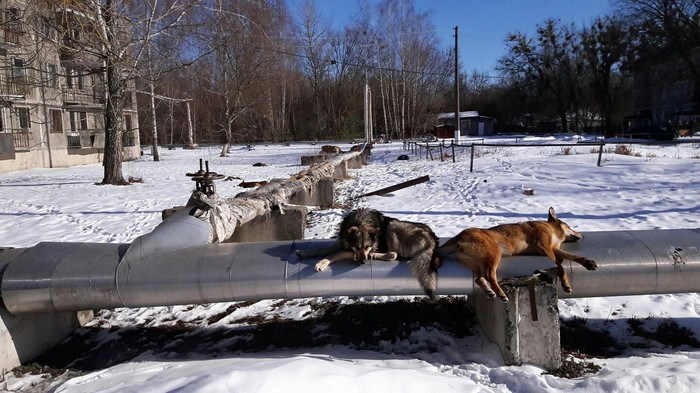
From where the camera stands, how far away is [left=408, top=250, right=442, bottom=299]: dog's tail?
4066 mm

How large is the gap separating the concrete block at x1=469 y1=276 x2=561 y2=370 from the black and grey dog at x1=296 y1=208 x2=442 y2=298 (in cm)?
64

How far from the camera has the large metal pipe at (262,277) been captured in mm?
4145

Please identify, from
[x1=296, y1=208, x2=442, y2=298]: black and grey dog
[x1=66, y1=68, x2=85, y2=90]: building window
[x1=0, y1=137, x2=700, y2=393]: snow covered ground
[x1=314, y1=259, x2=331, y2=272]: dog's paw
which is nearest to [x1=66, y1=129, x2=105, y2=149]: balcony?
[x1=66, y1=68, x2=85, y2=90]: building window

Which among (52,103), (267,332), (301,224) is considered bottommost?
(267,332)

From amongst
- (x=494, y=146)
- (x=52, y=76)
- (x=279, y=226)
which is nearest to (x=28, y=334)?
(x=279, y=226)

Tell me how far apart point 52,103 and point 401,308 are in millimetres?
30185

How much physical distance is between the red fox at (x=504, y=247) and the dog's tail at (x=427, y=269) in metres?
0.21

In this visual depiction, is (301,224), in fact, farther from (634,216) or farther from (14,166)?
(14,166)

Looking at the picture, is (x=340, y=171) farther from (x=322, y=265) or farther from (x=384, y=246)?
(x=322, y=265)

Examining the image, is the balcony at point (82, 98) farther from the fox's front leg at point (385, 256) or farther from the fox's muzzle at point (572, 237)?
the fox's muzzle at point (572, 237)

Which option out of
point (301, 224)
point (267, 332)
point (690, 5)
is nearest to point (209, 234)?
point (267, 332)

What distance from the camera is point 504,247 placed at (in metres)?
4.26

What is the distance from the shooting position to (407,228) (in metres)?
4.42

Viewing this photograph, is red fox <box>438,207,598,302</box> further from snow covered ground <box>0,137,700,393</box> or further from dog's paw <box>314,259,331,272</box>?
dog's paw <box>314,259,331,272</box>
